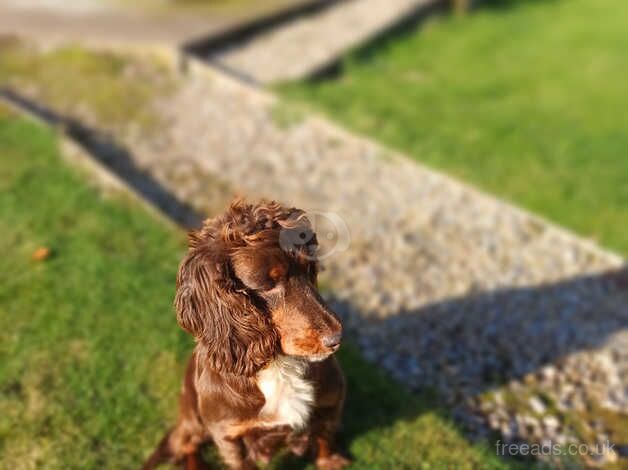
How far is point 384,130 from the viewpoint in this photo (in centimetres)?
838

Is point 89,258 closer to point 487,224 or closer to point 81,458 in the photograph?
point 81,458

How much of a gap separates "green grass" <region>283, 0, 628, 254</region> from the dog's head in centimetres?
501

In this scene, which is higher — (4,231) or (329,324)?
(329,324)

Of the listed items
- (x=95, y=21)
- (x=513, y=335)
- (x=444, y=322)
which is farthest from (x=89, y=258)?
(x=95, y=21)

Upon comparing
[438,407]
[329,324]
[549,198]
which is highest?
[329,324]

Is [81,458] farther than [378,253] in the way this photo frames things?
No

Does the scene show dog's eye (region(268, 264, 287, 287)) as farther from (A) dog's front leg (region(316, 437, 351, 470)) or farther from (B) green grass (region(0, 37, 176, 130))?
(B) green grass (region(0, 37, 176, 130))

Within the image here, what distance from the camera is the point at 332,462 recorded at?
4082 millimetres

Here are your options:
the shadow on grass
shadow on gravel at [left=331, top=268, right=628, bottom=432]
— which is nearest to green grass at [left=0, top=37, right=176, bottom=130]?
the shadow on grass

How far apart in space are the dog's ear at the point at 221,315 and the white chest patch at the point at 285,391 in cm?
19

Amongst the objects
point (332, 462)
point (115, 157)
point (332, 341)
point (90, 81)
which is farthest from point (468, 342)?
point (90, 81)

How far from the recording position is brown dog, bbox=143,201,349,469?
2988mm

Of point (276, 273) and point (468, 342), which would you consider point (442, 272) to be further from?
point (276, 273)

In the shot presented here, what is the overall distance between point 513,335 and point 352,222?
206 centimetres
